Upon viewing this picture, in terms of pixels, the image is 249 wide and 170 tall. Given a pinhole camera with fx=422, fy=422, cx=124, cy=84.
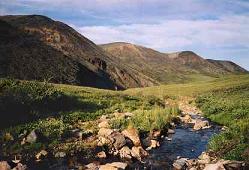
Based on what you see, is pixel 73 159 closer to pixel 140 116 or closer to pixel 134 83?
pixel 140 116

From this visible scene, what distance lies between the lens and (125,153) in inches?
1150

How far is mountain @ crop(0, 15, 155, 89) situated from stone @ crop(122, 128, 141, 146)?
227ft

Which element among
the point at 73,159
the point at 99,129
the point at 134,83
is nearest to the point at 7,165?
the point at 73,159

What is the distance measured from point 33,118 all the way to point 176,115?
16.7 meters

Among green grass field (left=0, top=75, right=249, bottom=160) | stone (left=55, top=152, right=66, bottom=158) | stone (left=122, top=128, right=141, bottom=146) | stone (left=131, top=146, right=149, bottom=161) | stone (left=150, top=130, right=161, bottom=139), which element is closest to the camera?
stone (left=55, top=152, right=66, bottom=158)

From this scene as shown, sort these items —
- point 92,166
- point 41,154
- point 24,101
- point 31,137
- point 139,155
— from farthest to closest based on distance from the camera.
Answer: point 24,101, point 31,137, point 139,155, point 41,154, point 92,166

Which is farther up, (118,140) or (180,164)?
(118,140)

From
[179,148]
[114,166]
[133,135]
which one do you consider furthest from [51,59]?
[114,166]

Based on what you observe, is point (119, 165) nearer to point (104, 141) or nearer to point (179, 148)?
point (104, 141)

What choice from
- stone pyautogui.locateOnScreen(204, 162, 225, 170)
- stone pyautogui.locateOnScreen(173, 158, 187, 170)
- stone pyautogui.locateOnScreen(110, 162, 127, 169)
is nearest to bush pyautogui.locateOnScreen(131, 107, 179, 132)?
stone pyautogui.locateOnScreen(173, 158, 187, 170)

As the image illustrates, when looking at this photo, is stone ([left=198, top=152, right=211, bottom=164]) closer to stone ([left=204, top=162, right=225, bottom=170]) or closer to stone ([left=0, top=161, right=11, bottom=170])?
stone ([left=204, top=162, right=225, bottom=170])

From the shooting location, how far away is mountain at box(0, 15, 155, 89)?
107m

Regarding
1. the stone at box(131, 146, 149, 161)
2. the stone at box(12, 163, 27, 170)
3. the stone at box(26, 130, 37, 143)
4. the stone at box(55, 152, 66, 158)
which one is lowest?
the stone at box(12, 163, 27, 170)

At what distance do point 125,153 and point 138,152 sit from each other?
975 mm
